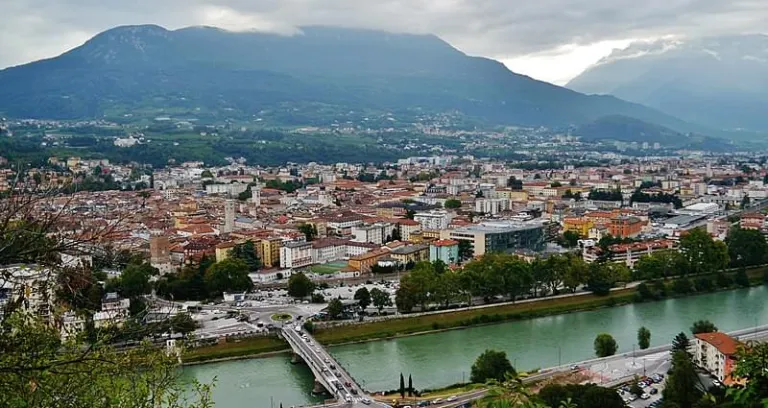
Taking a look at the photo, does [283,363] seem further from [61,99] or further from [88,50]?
[88,50]

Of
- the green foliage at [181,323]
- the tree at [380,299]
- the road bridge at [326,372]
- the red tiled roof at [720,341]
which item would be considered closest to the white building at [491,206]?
the tree at [380,299]

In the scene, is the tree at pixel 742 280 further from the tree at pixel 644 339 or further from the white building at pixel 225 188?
the white building at pixel 225 188

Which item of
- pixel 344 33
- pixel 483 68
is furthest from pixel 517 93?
pixel 344 33

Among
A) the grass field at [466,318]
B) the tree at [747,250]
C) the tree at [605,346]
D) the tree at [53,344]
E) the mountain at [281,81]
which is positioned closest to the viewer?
the tree at [53,344]

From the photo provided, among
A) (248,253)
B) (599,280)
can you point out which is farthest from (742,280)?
(248,253)

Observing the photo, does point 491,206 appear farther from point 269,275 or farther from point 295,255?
point 269,275

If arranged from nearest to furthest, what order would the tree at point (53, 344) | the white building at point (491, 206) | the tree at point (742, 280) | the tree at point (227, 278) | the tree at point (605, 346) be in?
1. the tree at point (53, 344)
2. the tree at point (605, 346)
3. the tree at point (227, 278)
4. the tree at point (742, 280)
5. the white building at point (491, 206)

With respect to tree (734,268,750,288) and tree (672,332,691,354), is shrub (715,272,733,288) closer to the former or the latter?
tree (734,268,750,288)
